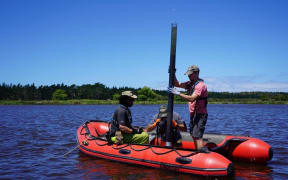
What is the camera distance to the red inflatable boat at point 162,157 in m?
6.14

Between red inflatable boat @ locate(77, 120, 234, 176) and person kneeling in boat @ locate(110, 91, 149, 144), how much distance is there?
26cm

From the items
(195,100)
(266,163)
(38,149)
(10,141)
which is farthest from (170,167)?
(10,141)

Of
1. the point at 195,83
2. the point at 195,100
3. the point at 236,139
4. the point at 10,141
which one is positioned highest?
the point at 195,83

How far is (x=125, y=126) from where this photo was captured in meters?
7.58

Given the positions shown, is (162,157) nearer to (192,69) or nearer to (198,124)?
(198,124)

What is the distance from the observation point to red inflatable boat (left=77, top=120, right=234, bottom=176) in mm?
6137

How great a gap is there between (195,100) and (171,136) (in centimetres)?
152

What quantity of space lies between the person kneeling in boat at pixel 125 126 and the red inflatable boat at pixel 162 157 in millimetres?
256

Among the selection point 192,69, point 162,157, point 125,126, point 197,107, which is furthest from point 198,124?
point 125,126

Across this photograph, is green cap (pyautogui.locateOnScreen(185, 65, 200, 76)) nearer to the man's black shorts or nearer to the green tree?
the man's black shorts

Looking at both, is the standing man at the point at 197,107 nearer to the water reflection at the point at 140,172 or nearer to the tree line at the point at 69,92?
the water reflection at the point at 140,172

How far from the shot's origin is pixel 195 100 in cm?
634

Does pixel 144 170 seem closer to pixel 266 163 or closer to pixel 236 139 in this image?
pixel 236 139

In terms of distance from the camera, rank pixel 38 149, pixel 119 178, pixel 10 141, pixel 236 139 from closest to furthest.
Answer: pixel 119 178 < pixel 236 139 < pixel 38 149 < pixel 10 141
